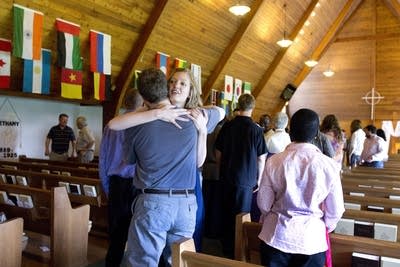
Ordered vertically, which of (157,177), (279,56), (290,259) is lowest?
(290,259)

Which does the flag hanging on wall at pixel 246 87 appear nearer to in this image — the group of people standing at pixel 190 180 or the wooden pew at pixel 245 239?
the group of people standing at pixel 190 180

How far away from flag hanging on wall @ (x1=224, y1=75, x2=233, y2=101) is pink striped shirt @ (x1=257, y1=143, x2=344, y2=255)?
28.5 feet

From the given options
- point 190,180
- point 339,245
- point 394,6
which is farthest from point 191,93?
point 394,6

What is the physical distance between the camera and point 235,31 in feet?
30.3

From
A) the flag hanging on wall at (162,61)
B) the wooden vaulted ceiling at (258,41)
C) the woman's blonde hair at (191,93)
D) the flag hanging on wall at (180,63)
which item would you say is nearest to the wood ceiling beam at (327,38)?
the wooden vaulted ceiling at (258,41)

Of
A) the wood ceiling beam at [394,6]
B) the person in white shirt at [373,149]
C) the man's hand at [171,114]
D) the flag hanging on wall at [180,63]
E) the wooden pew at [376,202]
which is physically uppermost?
the wood ceiling beam at [394,6]

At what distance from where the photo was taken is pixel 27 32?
5352 mm

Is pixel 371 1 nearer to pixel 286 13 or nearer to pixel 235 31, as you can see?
pixel 286 13

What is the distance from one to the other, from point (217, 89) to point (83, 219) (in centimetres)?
767

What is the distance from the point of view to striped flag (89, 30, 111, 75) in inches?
252

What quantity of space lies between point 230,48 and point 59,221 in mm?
7394

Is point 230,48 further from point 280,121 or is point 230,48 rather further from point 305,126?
point 305,126

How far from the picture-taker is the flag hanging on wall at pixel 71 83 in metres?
6.21

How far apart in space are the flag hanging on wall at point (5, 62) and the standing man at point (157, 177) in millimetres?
4434
